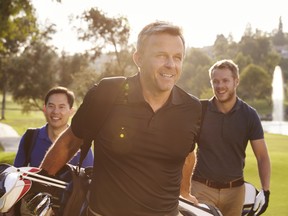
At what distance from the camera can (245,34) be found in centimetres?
14012

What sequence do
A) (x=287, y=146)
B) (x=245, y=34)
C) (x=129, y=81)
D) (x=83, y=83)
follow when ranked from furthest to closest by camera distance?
1. (x=245, y=34)
2. (x=83, y=83)
3. (x=287, y=146)
4. (x=129, y=81)

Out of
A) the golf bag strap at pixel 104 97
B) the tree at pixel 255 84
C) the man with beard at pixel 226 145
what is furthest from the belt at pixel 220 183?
the tree at pixel 255 84

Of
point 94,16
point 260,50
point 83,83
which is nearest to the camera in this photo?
point 94,16

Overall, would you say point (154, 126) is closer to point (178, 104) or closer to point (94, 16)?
point (178, 104)

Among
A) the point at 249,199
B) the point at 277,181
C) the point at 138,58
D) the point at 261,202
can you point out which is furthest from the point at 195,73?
the point at 138,58

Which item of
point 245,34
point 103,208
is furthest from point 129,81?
point 245,34

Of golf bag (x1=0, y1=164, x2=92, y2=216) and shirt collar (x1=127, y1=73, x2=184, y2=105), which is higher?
shirt collar (x1=127, y1=73, x2=184, y2=105)

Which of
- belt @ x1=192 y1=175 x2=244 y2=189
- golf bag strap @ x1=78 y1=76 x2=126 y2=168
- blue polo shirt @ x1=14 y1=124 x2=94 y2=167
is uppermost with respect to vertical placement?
golf bag strap @ x1=78 y1=76 x2=126 y2=168

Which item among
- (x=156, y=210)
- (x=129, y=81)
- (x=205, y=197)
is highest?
(x=129, y=81)

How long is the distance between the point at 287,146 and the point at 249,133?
708 inches

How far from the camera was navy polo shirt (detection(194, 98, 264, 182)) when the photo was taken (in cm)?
525

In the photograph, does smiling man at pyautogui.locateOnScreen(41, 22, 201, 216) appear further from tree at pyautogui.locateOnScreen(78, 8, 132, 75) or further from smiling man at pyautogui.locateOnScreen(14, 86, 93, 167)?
tree at pyautogui.locateOnScreen(78, 8, 132, 75)

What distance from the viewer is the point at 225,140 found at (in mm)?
5258

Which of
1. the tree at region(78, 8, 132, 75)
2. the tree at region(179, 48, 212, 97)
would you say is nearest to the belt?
the tree at region(78, 8, 132, 75)
